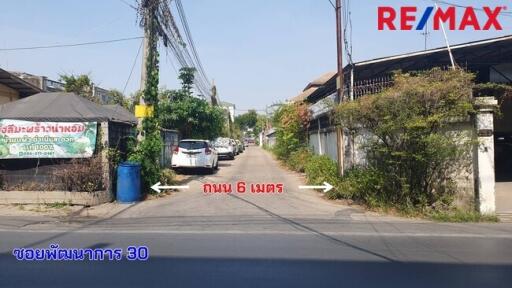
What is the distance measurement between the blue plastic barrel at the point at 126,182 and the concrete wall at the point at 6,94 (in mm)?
10545

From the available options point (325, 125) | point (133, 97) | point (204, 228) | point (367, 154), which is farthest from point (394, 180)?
point (133, 97)

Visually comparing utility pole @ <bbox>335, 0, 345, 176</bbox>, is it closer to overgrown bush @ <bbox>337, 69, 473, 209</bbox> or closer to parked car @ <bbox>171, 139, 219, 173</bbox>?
overgrown bush @ <bbox>337, 69, 473, 209</bbox>

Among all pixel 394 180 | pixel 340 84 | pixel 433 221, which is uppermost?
pixel 340 84

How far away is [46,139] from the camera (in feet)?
45.7

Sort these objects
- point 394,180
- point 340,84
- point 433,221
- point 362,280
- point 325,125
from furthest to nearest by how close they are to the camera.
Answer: point 325,125
point 340,84
point 394,180
point 433,221
point 362,280

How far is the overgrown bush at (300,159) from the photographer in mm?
24622

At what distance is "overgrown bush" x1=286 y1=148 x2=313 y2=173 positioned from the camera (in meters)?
24.6

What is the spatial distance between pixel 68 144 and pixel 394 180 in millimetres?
8721

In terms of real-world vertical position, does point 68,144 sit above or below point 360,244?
above

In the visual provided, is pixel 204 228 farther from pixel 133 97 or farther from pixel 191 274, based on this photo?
pixel 133 97

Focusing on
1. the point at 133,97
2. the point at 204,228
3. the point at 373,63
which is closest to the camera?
the point at 204,228

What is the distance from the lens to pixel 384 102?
1175cm

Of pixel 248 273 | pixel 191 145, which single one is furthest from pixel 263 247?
pixel 191 145

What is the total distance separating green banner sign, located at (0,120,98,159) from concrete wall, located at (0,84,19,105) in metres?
8.24
